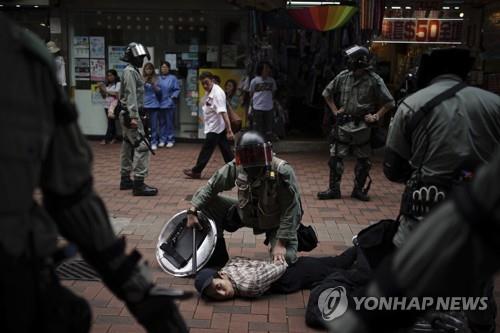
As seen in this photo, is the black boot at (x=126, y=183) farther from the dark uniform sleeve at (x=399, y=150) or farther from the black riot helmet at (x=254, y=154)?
the dark uniform sleeve at (x=399, y=150)

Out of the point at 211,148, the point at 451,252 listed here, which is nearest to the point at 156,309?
the point at 451,252

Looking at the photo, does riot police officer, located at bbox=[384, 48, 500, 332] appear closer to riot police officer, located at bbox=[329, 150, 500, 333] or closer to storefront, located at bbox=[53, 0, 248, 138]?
riot police officer, located at bbox=[329, 150, 500, 333]

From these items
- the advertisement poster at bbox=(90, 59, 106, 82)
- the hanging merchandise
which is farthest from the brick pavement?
the hanging merchandise

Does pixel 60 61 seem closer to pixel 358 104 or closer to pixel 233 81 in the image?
pixel 233 81

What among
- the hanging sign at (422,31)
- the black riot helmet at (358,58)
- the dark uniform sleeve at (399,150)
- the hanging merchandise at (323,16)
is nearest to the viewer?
the dark uniform sleeve at (399,150)

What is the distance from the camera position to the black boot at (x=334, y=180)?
7.42 m

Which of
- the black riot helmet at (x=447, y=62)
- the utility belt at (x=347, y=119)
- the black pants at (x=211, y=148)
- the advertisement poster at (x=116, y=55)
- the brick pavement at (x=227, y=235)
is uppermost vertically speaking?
the black riot helmet at (x=447, y=62)

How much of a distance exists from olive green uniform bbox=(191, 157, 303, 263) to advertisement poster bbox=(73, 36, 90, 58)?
8378 millimetres

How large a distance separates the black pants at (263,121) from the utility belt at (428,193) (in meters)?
7.69

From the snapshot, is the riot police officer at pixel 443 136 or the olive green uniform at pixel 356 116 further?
the olive green uniform at pixel 356 116

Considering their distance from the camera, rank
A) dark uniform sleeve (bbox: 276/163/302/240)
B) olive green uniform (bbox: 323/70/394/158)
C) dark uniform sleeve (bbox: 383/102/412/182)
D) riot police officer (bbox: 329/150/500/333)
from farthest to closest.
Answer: olive green uniform (bbox: 323/70/394/158)
dark uniform sleeve (bbox: 276/163/302/240)
dark uniform sleeve (bbox: 383/102/412/182)
riot police officer (bbox: 329/150/500/333)

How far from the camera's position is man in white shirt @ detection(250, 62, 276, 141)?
10.6 metres

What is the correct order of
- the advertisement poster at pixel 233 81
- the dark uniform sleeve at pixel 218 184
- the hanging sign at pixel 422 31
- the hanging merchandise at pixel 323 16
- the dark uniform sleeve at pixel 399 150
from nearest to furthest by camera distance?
the dark uniform sleeve at pixel 399 150 < the dark uniform sleeve at pixel 218 184 < the hanging merchandise at pixel 323 16 < the hanging sign at pixel 422 31 < the advertisement poster at pixel 233 81

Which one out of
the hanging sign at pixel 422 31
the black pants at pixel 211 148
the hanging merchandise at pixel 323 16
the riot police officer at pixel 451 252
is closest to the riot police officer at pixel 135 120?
the black pants at pixel 211 148
